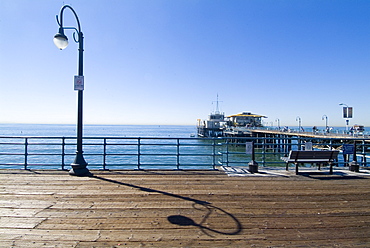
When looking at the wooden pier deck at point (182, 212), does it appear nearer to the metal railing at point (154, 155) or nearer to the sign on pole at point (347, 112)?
the metal railing at point (154, 155)

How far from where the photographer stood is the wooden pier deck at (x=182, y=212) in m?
2.78

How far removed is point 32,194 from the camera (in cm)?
440

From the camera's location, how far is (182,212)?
357cm

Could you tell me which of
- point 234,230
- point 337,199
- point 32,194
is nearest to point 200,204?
point 234,230

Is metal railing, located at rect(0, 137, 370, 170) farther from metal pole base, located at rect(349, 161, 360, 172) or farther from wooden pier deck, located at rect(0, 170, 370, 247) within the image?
wooden pier deck, located at rect(0, 170, 370, 247)

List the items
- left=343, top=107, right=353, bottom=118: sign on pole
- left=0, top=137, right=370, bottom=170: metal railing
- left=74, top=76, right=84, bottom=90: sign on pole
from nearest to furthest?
left=74, top=76, right=84, bottom=90: sign on pole < left=0, top=137, right=370, bottom=170: metal railing < left=343, top=107, right=353, bottom=118: sign on pole

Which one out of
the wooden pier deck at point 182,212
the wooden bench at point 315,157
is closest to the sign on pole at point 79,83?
the wooden pier deck at point 182,212

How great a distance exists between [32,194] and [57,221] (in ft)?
5.41

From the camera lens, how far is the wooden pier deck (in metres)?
2.78

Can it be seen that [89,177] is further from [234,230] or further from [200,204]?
[234,230]

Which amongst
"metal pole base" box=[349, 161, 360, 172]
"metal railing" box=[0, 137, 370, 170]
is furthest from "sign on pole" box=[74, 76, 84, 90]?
"metal pole base" box=[349, 161, 360, 172]

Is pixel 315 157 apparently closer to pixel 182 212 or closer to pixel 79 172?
pixel 182 212

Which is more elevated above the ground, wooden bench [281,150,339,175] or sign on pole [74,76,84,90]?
sign on pole [74,76,84,90]

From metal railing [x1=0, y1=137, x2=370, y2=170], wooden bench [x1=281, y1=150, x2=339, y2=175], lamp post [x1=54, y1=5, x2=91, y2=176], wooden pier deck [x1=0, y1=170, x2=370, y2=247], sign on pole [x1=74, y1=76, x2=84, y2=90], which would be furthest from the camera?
metal railing [x1=0, y1=137, x2=370, y2=170]
